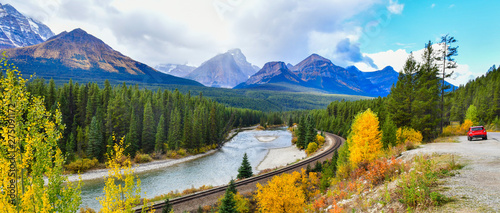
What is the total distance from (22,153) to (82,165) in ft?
138

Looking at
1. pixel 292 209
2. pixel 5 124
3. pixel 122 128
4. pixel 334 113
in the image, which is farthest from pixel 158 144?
pixel 334 113

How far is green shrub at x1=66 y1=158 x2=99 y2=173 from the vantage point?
131 ft

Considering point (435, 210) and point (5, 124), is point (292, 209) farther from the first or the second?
point (5, 124)

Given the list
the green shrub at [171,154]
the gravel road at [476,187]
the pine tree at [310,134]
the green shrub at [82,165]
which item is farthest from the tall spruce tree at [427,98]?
the green shrub at [82,165]

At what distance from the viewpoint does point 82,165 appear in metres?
41.3

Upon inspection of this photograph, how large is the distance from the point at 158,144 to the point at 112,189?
49800 millimetres

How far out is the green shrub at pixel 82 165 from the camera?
4003 cm

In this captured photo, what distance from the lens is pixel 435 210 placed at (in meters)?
6.53

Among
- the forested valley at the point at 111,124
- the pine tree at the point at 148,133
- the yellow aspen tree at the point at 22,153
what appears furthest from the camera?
the pine tree at the point at 148,133

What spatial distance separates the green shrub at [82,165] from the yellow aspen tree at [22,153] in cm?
3939

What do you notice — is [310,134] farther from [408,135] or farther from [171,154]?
[171,154]

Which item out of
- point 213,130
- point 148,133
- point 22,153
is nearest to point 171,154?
point 148,133

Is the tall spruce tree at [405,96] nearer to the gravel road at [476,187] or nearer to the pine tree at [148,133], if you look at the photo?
the gravel road at [476,187]

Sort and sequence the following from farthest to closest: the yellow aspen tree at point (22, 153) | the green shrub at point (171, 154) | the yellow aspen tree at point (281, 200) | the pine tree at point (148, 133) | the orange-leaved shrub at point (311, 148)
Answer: the pine tree at point (148, 133) → the green shrub at point (171, 154) → the orange-leaved shrub at point (311, 148) → the yellow aspen tree at point (281, 200) → the yellow aspen tree at point (22, 153)
